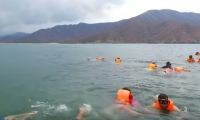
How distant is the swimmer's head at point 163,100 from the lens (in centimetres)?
1262

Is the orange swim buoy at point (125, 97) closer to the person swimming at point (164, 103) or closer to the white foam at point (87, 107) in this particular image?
the person swimming at point (164, 103)

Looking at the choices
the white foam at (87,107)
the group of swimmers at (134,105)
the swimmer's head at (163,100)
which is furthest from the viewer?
the white foam at (87,107)

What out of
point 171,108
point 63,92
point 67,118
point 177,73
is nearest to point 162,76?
point 177,73

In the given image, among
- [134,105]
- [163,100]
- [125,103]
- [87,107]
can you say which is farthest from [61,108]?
[163,100]

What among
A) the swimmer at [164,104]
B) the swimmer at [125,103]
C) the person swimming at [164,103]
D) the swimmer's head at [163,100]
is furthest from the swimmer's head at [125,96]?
the swimmer's head at [163,100]

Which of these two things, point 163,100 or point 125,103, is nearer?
point 163,100

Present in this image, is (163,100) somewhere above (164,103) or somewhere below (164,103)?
above

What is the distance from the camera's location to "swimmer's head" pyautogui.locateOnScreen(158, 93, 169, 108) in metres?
12.6

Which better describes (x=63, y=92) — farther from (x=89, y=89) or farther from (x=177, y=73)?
(x=177, y=73)

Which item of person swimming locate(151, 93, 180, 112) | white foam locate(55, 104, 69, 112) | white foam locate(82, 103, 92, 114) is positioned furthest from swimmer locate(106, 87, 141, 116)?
white foam locate(55, 104, 69, 112)

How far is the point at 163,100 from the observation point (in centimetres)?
1269

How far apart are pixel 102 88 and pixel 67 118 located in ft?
27.1

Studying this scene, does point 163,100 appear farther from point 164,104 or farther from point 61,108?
point 61,108

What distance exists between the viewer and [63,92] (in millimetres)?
19078
